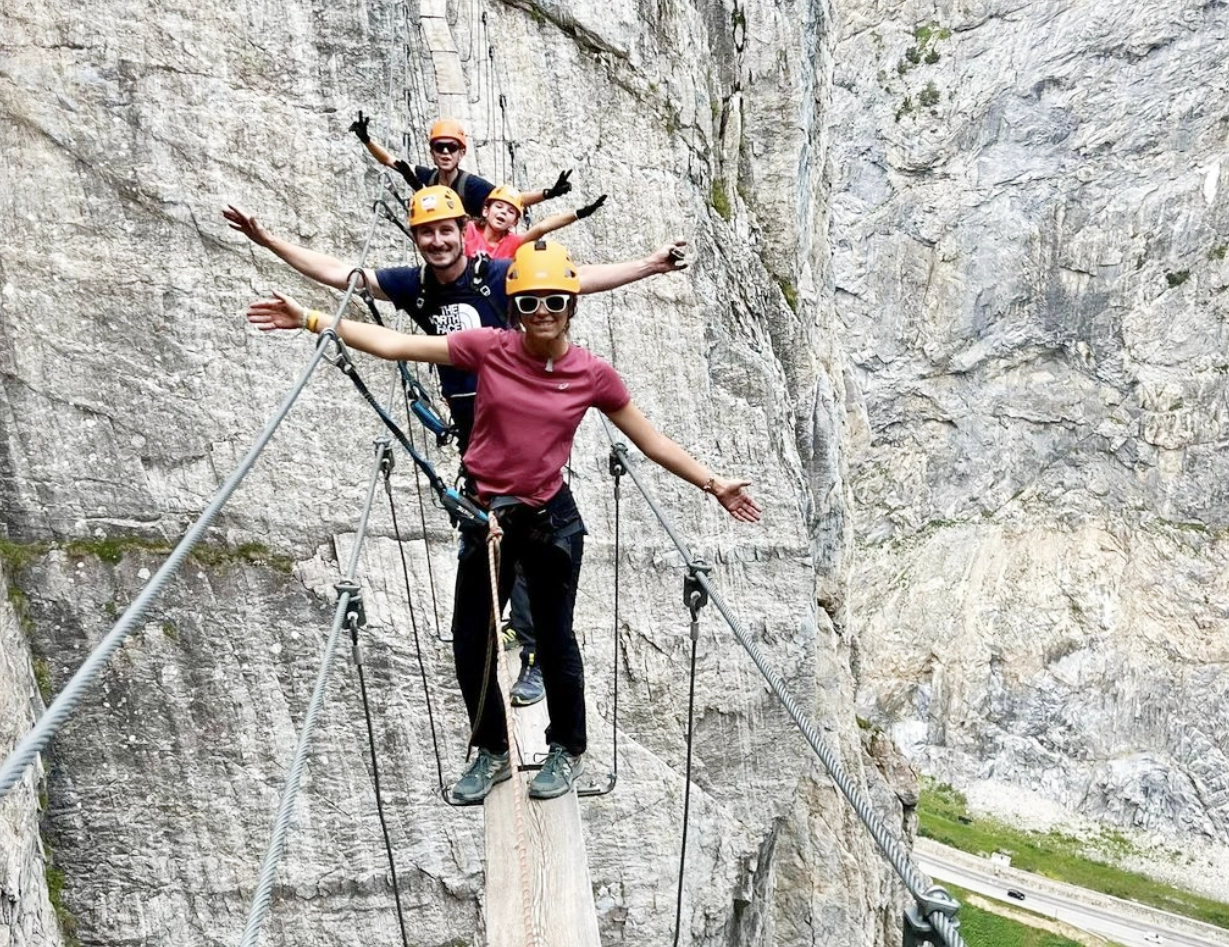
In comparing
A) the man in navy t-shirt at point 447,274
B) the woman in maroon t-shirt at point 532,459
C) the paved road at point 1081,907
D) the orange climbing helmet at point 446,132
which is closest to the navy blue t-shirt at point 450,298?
the man in navy t-shirt at point 447,274

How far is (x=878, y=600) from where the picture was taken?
47969 mm

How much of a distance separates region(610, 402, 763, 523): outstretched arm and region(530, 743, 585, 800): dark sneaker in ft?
4.65

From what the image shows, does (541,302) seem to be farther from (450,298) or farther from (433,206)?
(450,298)

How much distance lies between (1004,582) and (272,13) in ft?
145

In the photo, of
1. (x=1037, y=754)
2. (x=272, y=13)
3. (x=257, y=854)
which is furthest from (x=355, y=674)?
(x=1037, y=754)

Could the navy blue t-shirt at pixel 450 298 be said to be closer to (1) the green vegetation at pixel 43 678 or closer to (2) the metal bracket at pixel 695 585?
(2) the metal bracket at pixel 695 585

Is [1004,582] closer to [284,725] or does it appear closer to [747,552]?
[747,552]

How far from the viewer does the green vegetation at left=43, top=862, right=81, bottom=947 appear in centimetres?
787

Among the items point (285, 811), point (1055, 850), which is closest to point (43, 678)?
point (285, 811)

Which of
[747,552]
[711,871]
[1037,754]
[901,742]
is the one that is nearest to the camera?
[711,871]

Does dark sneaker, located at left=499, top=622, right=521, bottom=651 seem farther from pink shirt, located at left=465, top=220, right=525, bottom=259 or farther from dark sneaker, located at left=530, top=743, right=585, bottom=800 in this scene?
pink shirt, located at left=465, top=220, right=525, bottom=259

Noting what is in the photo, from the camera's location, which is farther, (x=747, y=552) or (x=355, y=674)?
(x=747, y=552)

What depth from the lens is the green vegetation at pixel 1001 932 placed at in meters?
32.0

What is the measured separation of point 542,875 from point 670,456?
189 centimetres
